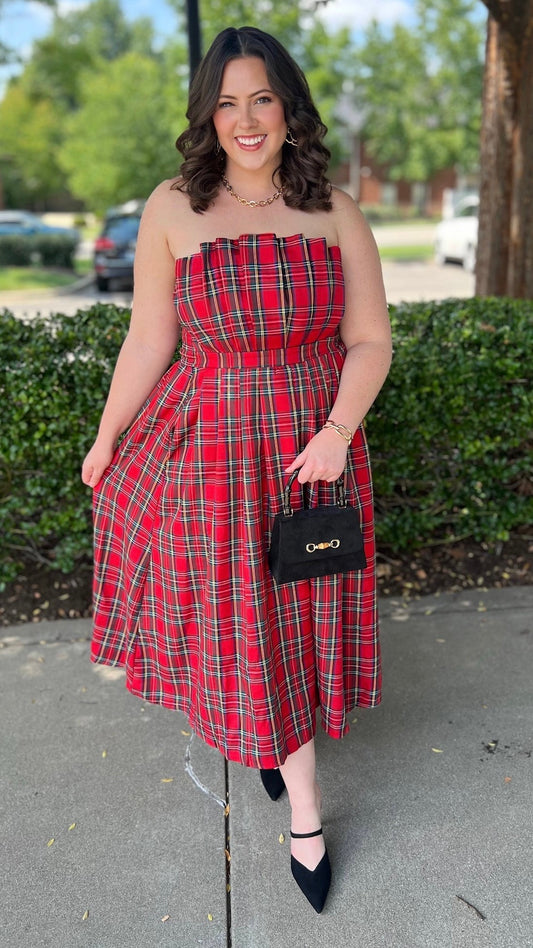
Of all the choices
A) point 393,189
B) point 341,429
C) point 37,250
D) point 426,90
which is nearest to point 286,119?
point 341,429

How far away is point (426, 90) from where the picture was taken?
36219 mm

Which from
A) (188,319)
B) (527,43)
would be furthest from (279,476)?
(527,43)

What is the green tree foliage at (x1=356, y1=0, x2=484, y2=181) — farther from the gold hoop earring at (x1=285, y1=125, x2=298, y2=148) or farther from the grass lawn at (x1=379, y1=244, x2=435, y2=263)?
the gold hoop earring at (x1=285, y1=125, x2=298, y2=148)

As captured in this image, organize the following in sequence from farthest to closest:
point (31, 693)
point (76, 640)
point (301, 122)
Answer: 1. point (76, 640)
2. point (31, 693)
3. point (301, 122)

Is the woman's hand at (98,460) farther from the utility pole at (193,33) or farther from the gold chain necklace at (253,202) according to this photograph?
the utility pole at (193,33)

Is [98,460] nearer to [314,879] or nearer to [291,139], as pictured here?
[291,139]

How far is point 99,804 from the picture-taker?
2307 mm

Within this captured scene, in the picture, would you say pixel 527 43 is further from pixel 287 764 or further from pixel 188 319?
pixel 287 764

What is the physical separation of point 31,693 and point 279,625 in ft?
4.34

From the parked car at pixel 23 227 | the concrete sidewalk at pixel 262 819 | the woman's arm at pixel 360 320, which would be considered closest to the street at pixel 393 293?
the parked car at pixel 23 227

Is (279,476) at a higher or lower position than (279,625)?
higher

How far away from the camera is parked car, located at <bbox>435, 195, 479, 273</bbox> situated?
1752 centimetres

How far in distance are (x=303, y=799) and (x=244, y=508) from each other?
2.61ft

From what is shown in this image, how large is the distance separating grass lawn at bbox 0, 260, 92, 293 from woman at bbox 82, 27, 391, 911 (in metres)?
14.7
